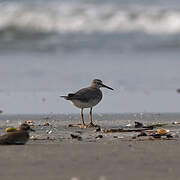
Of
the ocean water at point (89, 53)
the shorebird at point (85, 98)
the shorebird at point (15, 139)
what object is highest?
the ocean water at point (89, 53)

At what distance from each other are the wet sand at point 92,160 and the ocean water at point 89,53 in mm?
4017

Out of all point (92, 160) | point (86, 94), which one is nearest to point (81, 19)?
point (86, 94)

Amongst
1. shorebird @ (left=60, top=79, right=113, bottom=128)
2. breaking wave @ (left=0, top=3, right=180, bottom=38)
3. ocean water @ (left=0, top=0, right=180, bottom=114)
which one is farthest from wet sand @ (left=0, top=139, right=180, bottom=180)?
breaking wave @ (left=0, top=3, right=180, bottom=38)

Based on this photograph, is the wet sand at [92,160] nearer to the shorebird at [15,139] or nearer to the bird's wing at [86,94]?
the shorebird at [15,139]

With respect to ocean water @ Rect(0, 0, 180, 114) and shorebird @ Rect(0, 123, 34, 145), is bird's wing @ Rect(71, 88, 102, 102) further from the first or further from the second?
shorebird @ Rect(0, 123, 34, 145)

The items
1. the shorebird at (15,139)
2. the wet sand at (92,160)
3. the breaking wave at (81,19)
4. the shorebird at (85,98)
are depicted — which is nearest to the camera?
the wet sand at (92,160)

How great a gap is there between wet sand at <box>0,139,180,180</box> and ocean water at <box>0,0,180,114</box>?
4017mm

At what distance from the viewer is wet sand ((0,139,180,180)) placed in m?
3.45

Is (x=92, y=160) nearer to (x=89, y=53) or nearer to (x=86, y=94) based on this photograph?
(x=86, y=94)

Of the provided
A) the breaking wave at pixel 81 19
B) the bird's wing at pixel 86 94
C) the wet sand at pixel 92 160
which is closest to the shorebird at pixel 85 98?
the bird's wing at pixel 86 94

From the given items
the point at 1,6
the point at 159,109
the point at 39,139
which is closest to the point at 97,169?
the point at 39,139

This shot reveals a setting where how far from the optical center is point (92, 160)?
4.07 m

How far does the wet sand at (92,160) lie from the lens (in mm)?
3453

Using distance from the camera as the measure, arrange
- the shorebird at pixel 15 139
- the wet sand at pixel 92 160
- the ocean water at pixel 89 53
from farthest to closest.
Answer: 1. the ocean water at pixel 89 53
2. the shorebird at pixel 15 139
3. the wet sand at pixel 92 160
